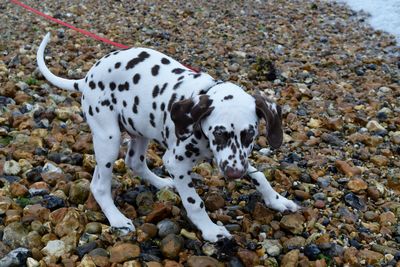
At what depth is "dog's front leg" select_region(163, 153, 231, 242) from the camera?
478 centimetres

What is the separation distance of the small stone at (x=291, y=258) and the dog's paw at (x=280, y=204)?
28.2 inches

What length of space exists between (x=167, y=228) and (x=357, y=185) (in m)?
2.23

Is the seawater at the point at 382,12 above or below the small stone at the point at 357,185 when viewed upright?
above

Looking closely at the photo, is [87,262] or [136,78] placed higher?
[136,78]

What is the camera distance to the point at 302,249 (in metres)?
4.82

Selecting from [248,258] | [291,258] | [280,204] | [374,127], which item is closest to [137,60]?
[280,204]

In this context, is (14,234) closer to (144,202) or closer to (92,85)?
(144,202)

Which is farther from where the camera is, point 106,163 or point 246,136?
point 106,163

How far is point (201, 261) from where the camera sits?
454cm

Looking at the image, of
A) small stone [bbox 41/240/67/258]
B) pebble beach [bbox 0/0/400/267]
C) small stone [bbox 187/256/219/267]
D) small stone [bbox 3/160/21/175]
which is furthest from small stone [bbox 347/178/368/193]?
small stone [bbox 3/160/21/175]

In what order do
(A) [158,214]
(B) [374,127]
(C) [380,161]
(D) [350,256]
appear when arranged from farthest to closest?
(B) [374,127] < (C) [380,161] < (A) [158,214] < (D) [350,256]

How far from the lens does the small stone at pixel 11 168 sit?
228 inches

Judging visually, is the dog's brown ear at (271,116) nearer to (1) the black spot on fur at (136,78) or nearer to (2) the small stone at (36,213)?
(1) the black spot on fur at (136,78)

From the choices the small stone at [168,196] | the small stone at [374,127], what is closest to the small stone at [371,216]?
the small stone at [168,196]
